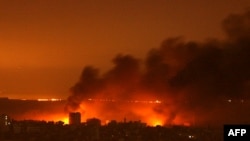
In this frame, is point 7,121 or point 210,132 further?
point 7,121

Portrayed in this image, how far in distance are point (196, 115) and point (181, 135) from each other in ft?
46.9

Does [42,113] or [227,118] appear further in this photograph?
[42,113]

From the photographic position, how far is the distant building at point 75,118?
57487mm

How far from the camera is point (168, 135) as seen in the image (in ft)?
152

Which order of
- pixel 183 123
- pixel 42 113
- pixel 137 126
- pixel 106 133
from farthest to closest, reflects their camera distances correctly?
pixel 42 113 → pixel 183 123 → pixel 137 126 → pixel 106 133

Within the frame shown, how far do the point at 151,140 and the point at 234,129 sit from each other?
29469 millimetres

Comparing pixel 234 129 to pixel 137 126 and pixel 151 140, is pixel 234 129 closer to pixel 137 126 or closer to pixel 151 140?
pixel 151 140

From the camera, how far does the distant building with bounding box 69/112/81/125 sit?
5749cm

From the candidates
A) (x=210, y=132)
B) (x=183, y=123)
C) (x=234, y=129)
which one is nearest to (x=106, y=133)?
(x=210, y=132)

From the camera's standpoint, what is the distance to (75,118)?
194ft

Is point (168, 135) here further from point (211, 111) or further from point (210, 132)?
point (211, 111)

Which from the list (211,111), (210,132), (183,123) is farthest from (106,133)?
(211,111)

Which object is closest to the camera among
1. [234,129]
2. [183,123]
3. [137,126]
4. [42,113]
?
[234,129]

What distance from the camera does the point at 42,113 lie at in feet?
271
